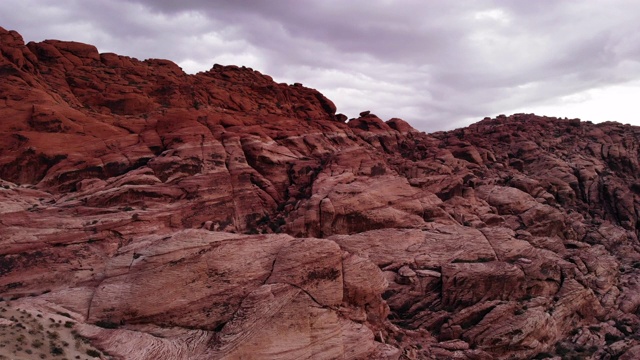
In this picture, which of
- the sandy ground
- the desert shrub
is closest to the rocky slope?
the sandy ground

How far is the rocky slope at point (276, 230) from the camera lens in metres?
23.5

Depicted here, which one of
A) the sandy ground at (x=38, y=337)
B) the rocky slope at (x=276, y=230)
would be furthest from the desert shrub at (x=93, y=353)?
the rocky slope at (x=276, y=230)

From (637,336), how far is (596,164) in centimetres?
3393

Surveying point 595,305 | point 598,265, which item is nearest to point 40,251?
point 595,305

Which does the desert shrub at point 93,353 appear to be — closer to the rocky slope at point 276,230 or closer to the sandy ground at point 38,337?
the sandy ground at point 38,337

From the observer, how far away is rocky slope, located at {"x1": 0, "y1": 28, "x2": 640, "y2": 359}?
2352 centimetres

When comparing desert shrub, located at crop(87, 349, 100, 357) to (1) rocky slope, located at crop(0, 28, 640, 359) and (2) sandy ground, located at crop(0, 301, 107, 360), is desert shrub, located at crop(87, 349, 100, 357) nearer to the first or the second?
(2) sandy ground, located at crop(0, 301, 107, 360)

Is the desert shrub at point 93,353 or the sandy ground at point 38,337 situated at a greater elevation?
the sandy ground at point 38,337

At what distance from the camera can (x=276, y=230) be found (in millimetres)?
36094

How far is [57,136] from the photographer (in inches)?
1455

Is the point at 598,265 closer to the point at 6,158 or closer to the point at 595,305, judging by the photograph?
the point at 595,305

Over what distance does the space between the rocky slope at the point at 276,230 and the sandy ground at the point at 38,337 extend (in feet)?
0.57

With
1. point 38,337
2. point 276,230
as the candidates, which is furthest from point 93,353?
point 276,230

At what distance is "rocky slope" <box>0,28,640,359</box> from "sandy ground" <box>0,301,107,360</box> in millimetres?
174
